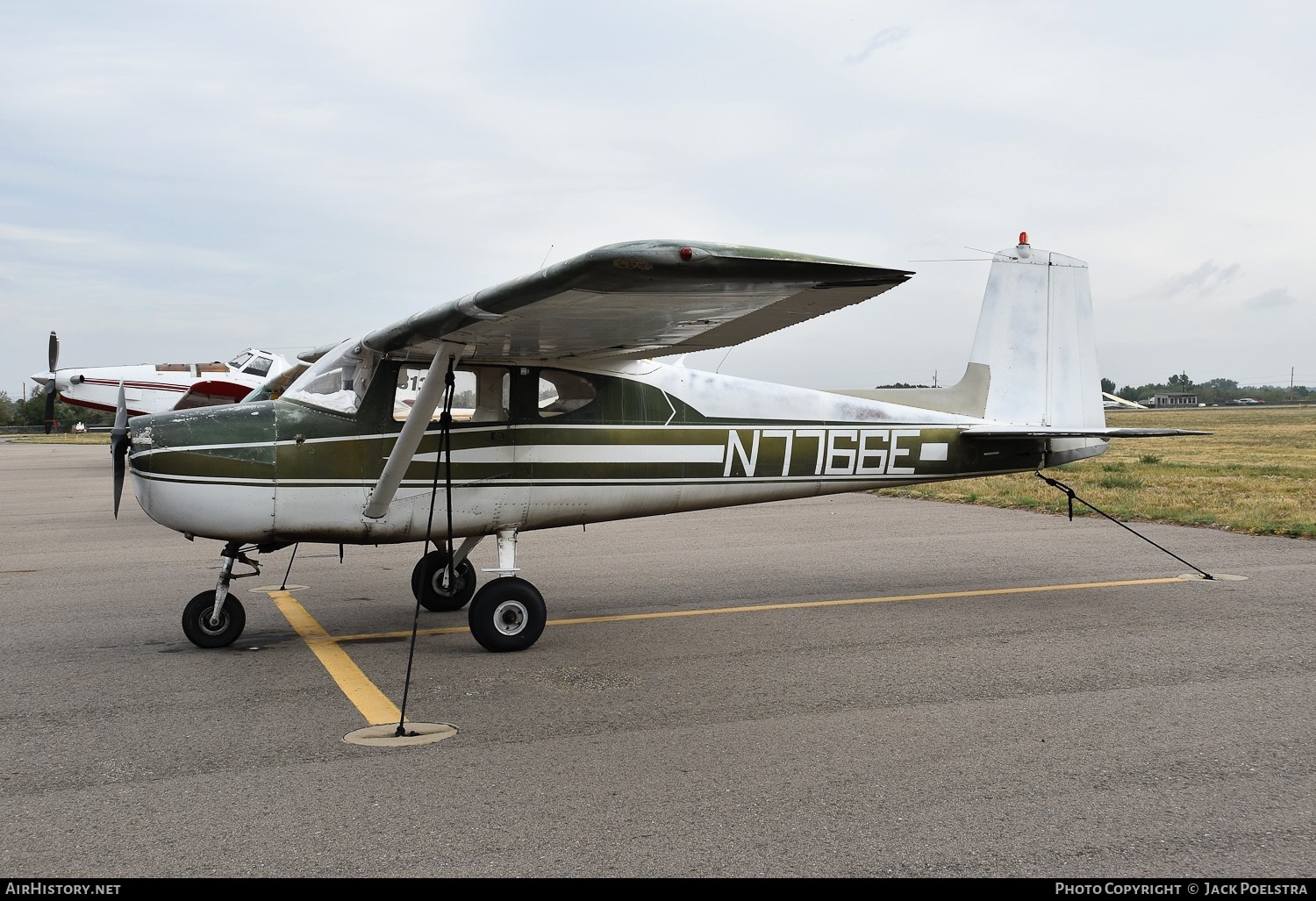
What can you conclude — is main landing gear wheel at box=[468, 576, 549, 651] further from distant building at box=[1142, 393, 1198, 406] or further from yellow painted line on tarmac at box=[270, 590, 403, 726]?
distant building at box=[1142, 393, 1198, 406]

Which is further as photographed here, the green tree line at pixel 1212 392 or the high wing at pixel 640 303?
the green tree line at pixel 1212 392

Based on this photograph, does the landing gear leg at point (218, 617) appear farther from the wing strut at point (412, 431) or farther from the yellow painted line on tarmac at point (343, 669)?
the wing strut at point (412, 431)

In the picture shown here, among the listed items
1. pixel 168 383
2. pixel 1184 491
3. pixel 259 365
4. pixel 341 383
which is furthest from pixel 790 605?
pixel 168 383

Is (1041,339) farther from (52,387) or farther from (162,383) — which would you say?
(52,387)

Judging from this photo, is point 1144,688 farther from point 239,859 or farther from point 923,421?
point 239,859

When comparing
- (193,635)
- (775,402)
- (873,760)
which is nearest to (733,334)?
(775,402)

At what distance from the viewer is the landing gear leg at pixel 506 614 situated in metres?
6.34

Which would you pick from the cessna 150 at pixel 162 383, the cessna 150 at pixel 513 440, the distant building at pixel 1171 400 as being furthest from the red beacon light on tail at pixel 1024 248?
the distant building at pixel 1171 400

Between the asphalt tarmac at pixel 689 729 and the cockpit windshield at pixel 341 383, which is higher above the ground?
the cockpit windshield at pixel 341 383

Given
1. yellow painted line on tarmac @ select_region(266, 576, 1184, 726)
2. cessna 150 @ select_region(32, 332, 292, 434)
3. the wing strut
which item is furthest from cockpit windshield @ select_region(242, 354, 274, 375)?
the wing strut

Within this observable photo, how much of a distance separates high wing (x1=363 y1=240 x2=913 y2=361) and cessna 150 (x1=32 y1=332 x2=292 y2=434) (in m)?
17.7

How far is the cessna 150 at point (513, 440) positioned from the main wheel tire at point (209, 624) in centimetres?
1

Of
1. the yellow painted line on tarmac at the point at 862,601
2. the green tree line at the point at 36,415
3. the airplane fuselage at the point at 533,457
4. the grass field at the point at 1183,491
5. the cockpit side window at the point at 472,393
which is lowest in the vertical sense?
the green tree line at the point at 36,415
